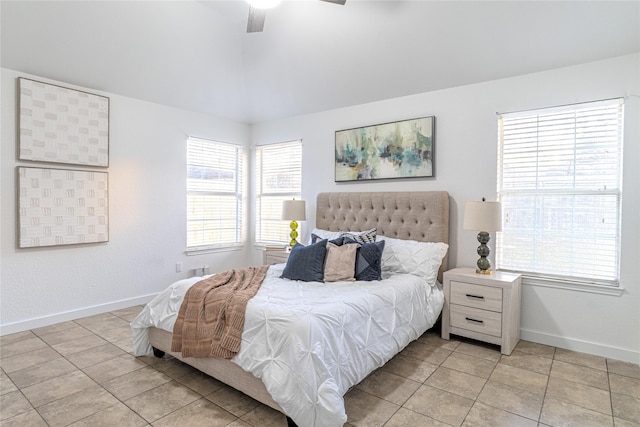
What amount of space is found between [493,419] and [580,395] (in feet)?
2.60

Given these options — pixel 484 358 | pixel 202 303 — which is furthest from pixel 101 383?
pixel 484 358

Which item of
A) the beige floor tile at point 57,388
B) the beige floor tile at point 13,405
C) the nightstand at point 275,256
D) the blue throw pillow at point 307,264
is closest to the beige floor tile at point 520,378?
the blue throw pillow at point 307,264

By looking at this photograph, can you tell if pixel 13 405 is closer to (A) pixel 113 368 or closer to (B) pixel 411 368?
(A) pixel 113 368

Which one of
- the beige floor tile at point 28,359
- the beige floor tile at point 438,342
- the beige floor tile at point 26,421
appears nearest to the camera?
the beige floor tile at point 26,421

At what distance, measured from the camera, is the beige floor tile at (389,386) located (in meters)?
2.31

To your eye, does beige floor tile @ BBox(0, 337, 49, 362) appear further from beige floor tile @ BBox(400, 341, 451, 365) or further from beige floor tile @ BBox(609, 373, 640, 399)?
beige floor tile @ BBox(609, 373, 640, 399)

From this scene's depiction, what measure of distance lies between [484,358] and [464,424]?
1044mm

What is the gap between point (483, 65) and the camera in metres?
3.37

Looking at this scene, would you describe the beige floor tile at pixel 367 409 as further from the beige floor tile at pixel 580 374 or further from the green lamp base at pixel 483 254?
the green lamp base at pixel 483 254

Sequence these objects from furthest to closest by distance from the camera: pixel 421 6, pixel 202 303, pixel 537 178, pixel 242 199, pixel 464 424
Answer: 1. pixel 242 199
2. pixel 537 178
3. pixel 421 6
4. pixel 202 303
5. pixel 464 424

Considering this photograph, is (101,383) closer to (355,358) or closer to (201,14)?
(355,358)

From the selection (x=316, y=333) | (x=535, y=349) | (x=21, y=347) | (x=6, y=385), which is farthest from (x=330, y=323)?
(x=21, y=347)

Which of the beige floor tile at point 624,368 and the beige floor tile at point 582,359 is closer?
the beige floor tile at point 624,368

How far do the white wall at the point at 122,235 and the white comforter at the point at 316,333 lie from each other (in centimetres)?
150
